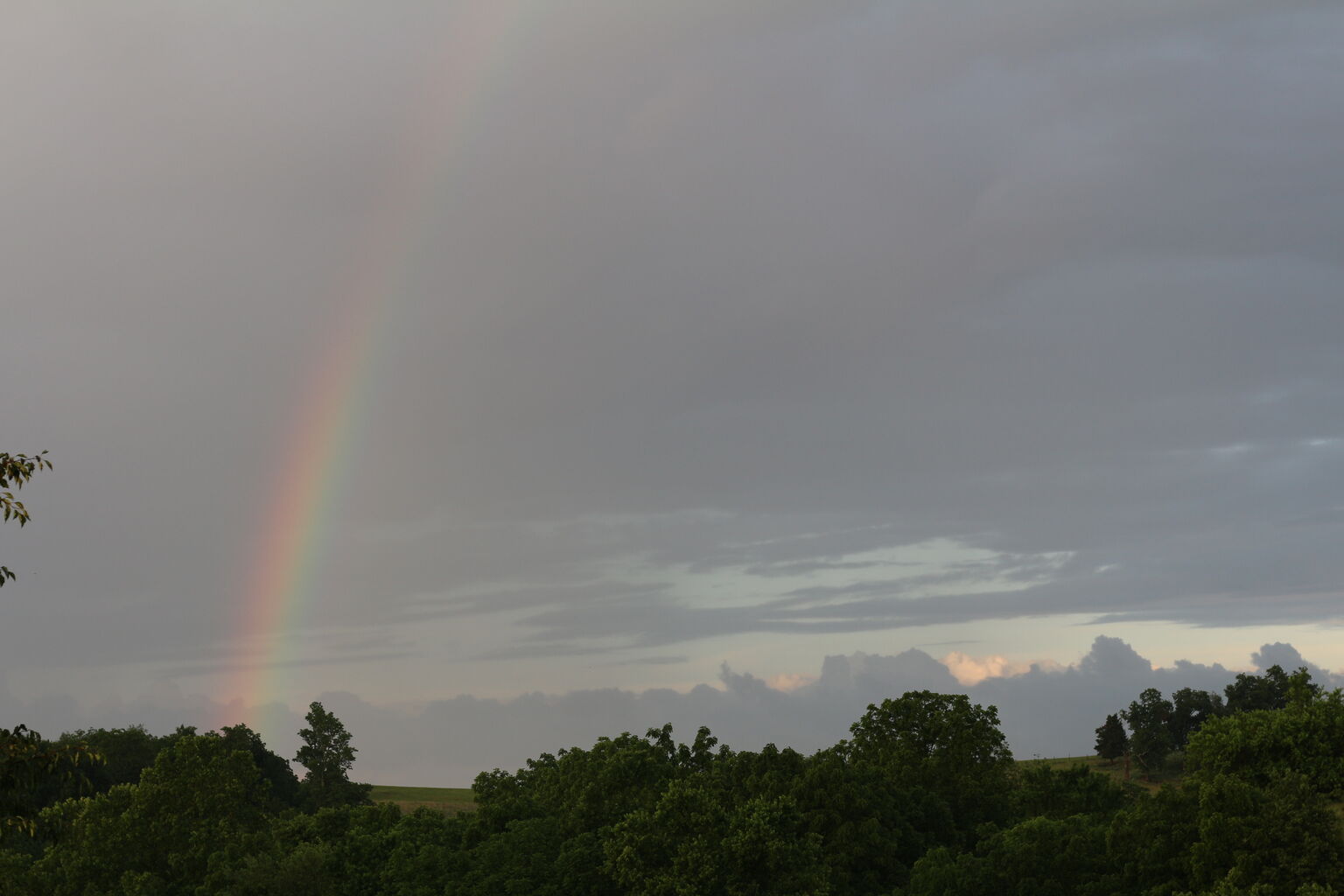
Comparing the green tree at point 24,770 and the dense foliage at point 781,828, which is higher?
the green tree at point 24,770

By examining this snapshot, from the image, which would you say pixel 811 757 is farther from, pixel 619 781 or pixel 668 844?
pixel 668 844

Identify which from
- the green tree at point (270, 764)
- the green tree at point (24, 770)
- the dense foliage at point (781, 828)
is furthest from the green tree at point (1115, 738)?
the green tree at point (24, 770)

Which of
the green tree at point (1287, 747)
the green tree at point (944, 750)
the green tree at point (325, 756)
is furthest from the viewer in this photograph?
the green tree at point (325, 756)

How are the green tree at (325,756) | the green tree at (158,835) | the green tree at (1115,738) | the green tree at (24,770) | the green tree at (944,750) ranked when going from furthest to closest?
the green tree at (1115,738)
the green tree at (325,756)
the green tree at (944,750)
the green tree at (158,835)
the green tree at (24,770)

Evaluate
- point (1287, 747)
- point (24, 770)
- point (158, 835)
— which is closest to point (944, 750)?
point (1287, 747)

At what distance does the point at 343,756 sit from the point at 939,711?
86558mm

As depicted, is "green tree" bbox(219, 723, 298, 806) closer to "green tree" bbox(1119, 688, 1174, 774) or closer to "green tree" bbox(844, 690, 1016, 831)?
"green tree" bbox(844, 690, 1016, 831)

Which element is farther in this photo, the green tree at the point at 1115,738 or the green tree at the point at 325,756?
the green tree at the point at 1115,738

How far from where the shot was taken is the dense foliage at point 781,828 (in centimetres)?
6975

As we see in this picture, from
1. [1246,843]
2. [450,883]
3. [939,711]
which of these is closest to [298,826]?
[450,883]

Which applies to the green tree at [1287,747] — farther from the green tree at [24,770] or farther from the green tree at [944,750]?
the green tree at [24,770]

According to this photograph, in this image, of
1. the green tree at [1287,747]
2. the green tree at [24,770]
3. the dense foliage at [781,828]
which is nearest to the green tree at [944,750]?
the dense foliage at [781,828]

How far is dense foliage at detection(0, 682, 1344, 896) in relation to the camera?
69.8m

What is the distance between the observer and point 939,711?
107688 millimetres
